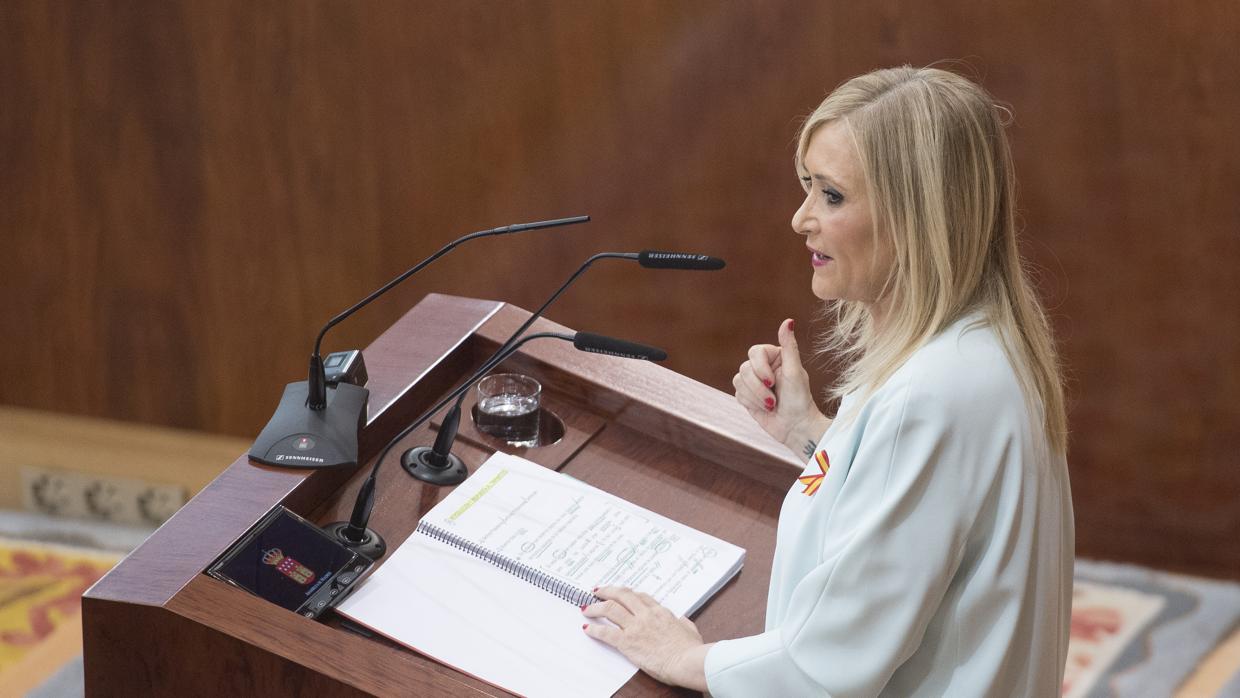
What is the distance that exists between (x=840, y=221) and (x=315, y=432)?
603 mm

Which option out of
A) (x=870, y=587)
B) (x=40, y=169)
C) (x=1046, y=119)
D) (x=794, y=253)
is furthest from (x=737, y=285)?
(x=870, y=587)

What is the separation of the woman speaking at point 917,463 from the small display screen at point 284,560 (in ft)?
0.85

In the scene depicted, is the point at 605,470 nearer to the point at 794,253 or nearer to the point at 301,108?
the point at 794,253

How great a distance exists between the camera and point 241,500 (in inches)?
55.7

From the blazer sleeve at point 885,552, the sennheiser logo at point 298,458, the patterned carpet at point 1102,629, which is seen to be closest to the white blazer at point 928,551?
the blazer sleeve at point 885,552

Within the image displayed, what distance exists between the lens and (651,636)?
132 centimetres

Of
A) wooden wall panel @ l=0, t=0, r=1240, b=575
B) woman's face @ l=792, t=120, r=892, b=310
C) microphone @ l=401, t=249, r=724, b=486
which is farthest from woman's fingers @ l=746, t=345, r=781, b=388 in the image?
wooden wall panel @ l=0, t=0, r=1240, b=575

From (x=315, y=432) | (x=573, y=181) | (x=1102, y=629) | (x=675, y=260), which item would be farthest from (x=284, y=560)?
(x=1102, y=629)

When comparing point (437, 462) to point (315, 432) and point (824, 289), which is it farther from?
point (824, 289)

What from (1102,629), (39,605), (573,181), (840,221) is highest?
(840,221)

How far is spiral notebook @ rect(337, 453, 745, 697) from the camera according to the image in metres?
1.30

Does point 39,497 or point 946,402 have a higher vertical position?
point 946,402

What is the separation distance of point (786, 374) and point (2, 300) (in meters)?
1.96

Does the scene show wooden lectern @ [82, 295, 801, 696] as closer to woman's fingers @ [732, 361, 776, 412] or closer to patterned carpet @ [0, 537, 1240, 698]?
woman's fingers @ [732, 361, 776, 412]
